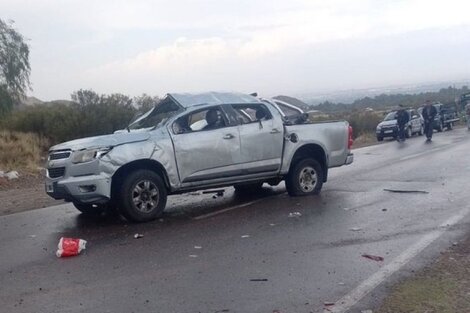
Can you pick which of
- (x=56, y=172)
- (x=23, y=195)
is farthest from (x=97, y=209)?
(x=23, y=195)

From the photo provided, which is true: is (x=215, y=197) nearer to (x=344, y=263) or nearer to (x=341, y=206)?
(x=341, y=206)

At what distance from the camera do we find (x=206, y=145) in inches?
420

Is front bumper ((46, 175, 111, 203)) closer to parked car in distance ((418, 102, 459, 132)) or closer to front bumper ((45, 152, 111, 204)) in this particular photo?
front bumper ((45, 152, 111, 204))

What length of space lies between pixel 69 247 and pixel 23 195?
705 cm

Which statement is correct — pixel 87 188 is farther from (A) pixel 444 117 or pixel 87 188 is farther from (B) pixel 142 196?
(A) pixel 444 117

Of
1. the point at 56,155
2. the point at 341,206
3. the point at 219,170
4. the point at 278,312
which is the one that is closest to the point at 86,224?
the point at 56,155

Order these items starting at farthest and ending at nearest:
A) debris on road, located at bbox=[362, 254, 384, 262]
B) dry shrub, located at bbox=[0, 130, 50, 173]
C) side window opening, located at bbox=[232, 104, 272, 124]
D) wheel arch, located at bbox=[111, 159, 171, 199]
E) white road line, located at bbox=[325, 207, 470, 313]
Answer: dry shrub, located at bbox=[0, 130, 50, 173] → side window opening, located at bbox=[232, 104, 272, 124] → wheel arch, located at bbox=[111, 159, 171, 199] → debris on road, located at bbox=[362, 254, 384, 262] → white road line, located at bbox=[325, 207, 470, 313]

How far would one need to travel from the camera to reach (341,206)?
1113cm

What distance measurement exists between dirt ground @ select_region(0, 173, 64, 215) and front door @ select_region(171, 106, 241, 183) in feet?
12.5

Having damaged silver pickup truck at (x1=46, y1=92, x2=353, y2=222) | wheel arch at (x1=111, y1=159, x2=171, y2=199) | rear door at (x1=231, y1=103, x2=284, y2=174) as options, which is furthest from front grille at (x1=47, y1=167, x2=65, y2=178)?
rear door at (x1=231, y1=103, x2=284, y2=174)

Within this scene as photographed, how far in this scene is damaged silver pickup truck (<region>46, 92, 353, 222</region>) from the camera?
9.84m

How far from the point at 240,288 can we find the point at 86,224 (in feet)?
15.1

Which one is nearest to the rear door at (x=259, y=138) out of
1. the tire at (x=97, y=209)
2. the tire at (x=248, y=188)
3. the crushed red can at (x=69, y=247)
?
the tire at (x=248, y=188)

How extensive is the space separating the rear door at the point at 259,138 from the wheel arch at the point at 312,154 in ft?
1.69
